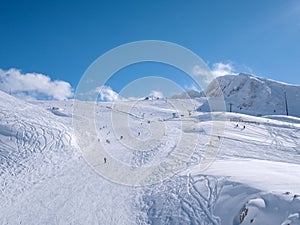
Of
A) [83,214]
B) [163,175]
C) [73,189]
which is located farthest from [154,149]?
[83,214]

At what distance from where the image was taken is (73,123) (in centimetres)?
3216

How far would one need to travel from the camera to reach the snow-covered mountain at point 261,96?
288ft

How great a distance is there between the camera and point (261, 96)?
322 ft

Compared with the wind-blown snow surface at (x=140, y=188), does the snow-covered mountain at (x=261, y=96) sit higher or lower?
higher

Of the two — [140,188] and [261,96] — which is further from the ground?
[261,96]

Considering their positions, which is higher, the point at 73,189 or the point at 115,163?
the point at 115,163

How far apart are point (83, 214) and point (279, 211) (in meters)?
7.10

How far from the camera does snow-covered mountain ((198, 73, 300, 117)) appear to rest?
87.8 meters

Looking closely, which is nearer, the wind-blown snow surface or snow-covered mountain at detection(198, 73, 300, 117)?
the wind-blown snow surface

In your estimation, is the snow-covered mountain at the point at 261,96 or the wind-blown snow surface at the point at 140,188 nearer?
the wind-blown snow surface at the point at 140,188

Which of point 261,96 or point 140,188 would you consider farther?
point 261,96

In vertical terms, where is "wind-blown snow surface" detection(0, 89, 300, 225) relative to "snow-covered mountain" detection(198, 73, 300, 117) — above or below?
below

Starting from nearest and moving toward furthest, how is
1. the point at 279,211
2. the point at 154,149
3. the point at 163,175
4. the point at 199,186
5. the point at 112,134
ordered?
1. the point at 279,211
2. the point at 199,186
3. the point at 163,175
4. the point at 154,149
5. the point at 112,134

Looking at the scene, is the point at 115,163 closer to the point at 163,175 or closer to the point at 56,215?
the point at 163,175
